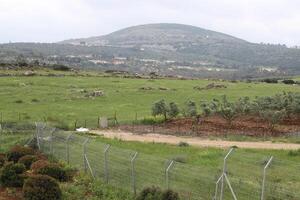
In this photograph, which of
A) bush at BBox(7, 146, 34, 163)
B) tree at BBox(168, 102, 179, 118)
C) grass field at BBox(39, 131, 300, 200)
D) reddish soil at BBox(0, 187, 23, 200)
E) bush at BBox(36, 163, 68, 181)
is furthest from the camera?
tree at BBox(168, 102, 179, 118)

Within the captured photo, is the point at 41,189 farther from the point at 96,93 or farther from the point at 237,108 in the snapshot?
the point at 96,93

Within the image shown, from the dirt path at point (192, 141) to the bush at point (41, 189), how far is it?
1523 cm

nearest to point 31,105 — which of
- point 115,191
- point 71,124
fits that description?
point 71,124

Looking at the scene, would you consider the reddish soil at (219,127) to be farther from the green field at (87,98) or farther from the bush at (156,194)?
the bush at (156,194)

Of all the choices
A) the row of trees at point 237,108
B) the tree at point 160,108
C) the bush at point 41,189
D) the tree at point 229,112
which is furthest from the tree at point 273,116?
the bush at point 41,189

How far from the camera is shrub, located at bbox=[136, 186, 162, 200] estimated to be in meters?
19.9

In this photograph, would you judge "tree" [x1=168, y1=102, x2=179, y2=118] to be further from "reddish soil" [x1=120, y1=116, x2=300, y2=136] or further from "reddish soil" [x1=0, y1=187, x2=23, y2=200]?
"reddish soil" [x1=0, y1=187, x2=23, y2=200]

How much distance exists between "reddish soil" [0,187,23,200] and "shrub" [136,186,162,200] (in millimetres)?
5976

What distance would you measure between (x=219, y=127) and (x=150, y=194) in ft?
81.7

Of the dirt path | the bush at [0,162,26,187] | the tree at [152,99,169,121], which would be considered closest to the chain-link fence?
the bush at [0,162,26,187]

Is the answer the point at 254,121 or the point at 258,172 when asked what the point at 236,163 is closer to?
the point at 258,172

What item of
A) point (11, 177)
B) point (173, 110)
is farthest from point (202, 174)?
point (173, 110)

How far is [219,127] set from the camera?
44.6 meters

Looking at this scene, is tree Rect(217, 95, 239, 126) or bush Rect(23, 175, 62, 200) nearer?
bush Rect(23, 175, 62, 200)
